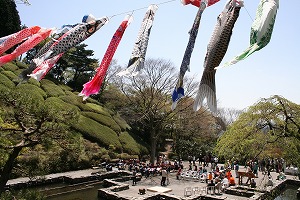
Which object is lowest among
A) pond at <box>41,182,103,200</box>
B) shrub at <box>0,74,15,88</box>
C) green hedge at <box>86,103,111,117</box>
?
pond at <box>41,182,103,200</box>

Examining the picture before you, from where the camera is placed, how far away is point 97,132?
98.2ft

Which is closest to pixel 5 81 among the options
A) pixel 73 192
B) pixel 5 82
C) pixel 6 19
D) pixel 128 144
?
pixel 5 82

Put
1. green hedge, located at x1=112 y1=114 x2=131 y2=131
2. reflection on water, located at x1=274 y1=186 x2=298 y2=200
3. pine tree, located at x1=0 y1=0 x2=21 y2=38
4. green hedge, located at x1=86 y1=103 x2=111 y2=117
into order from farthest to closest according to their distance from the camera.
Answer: green hedge, located at x1=112 y1=114 x2=131 y2=131 < green hedge, located at x1=86 y1=103 x2=111 y2=117 < pine tree, located at x1=0 y1=0 x2=21 y2=38 < reflection on water, located at x1=274 y1=186 x2=298 y2=200

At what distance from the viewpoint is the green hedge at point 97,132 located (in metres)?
28.9

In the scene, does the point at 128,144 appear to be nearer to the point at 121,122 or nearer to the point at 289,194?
the point at 121,122

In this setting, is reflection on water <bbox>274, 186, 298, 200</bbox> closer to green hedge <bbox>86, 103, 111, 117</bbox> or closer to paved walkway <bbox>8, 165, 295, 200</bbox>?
paved walkway <bbox>8, 165, 295, 200</bbox>

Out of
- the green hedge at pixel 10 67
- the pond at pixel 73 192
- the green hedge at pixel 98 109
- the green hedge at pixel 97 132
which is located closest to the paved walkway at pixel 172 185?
the pond at pixel 73 192

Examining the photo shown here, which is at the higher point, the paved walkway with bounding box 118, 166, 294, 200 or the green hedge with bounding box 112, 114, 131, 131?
the green hedge with bounding box 112, 114, 131, 131

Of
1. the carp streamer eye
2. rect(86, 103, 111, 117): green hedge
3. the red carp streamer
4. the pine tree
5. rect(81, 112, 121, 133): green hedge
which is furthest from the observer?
rect(86, 103, 111, 117): green hedge

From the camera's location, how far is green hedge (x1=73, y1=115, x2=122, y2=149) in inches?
1136

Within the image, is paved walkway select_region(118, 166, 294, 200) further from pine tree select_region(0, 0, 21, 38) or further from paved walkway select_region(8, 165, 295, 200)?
pine tree select_region(0, 0, 21, 38)

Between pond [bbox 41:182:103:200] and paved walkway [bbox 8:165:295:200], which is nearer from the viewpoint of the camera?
pond [bbox 41:182:103:200]

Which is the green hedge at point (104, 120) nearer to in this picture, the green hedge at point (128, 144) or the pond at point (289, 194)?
A: the green hedge at point (128, 144)

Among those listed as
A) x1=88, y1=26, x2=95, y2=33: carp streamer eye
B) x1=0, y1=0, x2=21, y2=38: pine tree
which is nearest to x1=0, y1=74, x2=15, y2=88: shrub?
x1=0, y1=0, x2=21, y2=38: pine tree
